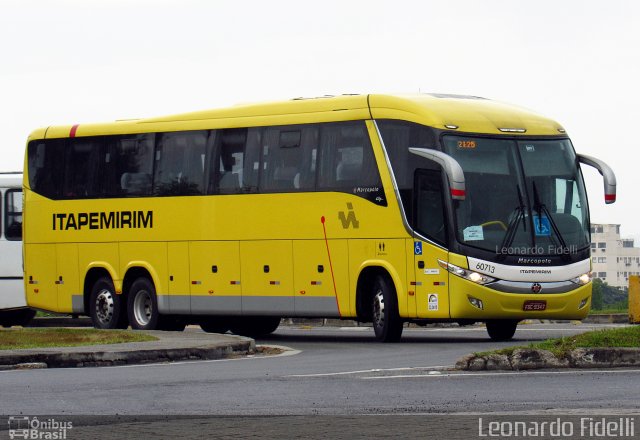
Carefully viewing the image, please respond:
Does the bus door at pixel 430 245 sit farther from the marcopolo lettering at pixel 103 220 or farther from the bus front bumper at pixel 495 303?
the marcopolo lettering at pixel 103 220

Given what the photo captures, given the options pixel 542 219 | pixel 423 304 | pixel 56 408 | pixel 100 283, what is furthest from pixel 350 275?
pixel 56 408

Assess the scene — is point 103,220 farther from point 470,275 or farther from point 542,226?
point 542,226

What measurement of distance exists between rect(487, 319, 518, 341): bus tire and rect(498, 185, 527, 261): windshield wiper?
6.53 feet

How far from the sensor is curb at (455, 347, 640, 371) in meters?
17.6

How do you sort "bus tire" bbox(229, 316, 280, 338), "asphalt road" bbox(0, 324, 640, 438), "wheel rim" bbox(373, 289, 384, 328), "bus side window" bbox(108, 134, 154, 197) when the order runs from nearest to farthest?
"asphalt road" bbox(0, 324, 640, 438), "wheel rim" bbox(373, 289, 384, 328), "bus side window" bbox(108, 134, 154, 197), "bus tire" bbox(229, 316, 280, 338)

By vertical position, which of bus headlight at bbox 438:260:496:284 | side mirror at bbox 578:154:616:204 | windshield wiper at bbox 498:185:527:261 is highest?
side mirror at bbox 578:154:616:204

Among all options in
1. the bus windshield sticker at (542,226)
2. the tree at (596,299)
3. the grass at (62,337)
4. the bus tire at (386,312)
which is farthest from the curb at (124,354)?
the tree at (596,299)

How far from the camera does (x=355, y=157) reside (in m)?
26.0

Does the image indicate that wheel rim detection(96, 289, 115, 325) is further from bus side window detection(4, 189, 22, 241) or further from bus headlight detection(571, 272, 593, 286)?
bus headlight detection(571, 272, 593, 286)

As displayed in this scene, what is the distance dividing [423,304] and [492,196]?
197cm

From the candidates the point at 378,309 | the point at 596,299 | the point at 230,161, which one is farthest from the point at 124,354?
the point at 596,299

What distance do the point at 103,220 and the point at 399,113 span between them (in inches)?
284

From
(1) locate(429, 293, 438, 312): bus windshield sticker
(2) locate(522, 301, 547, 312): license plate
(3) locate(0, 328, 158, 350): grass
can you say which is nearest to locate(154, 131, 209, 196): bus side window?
(3) locate(0, 328, 158, 350): grass

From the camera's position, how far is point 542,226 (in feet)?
82.3
